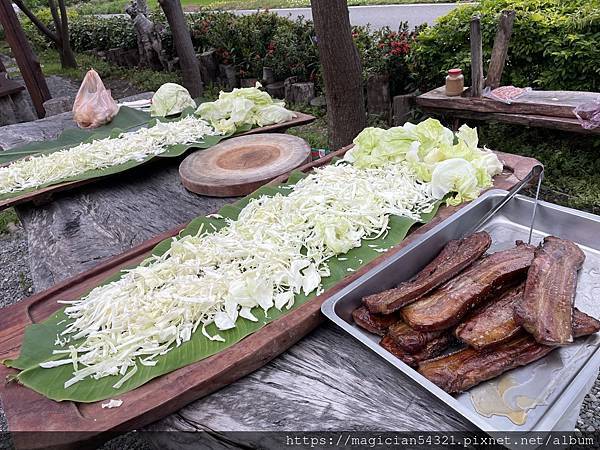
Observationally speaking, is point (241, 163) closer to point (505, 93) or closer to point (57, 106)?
point (505, 93)

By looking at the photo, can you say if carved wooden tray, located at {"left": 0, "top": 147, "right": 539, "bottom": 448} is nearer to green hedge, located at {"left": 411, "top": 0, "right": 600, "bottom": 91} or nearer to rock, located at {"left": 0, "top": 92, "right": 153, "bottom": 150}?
rock, located at {"left": 0, "top": 92, "right": 153, "bottom": 150}

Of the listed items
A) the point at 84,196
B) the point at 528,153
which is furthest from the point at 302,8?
the point at 84,196

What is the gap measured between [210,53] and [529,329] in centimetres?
1023

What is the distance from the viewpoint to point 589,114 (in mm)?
4418

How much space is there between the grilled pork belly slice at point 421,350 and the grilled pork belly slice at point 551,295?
10.4 inches

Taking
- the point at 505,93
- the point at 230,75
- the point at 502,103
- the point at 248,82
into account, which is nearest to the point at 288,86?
the point at 248,82

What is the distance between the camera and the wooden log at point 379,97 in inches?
275

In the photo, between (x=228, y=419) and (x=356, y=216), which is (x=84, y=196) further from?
(x=228, y=419)

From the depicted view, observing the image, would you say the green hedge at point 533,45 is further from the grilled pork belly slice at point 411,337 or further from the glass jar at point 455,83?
the grilled pork belly slice at point 411,337

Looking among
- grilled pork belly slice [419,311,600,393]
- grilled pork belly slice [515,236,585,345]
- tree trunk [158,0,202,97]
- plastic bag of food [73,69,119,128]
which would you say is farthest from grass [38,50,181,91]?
grilled pork belly slice [419,311,600,393]

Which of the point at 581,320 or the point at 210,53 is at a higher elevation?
the point at 210,53

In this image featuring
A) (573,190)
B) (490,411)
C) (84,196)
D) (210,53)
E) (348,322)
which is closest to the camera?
(490,411)

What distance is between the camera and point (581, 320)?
1627 millimetres

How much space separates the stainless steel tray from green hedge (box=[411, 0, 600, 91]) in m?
3.83
